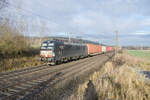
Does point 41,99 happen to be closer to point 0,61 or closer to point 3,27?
point 0,61

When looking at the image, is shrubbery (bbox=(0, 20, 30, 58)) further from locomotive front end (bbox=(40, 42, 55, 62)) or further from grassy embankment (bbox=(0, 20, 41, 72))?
locomotive front end (bbox=(40, 42, 55, 62))

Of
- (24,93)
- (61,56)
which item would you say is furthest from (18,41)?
(24,93)

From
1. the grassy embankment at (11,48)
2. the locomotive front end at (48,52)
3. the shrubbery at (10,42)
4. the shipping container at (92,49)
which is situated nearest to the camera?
the locomotive front end at (48,52)

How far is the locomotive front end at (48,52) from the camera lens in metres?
12.8

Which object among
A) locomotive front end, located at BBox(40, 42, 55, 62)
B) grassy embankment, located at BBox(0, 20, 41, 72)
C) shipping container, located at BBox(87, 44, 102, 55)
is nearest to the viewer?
locomotive front end, located at BBox(40, 42, 55, 62)

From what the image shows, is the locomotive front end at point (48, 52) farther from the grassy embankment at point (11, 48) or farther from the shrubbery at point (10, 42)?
the shrubbery at point (10, 42)

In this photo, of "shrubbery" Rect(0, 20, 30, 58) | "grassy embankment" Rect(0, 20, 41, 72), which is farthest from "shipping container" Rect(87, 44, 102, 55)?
"shrubbery" Rect(0, 20, 30, 58)

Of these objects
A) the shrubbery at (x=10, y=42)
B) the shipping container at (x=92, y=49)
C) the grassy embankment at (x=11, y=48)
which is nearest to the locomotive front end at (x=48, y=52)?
the grassy embankment at (x=11, y=48)

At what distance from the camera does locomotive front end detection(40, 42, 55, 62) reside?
12.8 m

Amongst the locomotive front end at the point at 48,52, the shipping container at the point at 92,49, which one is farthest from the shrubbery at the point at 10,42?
the shipping container at the point at 92,49

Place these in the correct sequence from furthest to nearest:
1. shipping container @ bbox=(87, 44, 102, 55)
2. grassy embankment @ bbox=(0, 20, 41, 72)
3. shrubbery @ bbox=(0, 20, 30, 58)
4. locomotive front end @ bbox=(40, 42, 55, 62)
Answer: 1. shipping container @ bbox=(87, 44, 102, 55)
2. shrubbery @ bbox=(0, 20, 30, 58)
3. grassy embankment @ bbox=(0, 20, 41, 72)
4. locomotive front end @ bbox=(40, 42, 55, 62)

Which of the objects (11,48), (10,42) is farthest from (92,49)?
(10,42)

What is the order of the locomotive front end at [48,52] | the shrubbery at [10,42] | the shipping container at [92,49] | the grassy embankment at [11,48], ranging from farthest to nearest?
1. the shipping container at [92,49]
2. the shrubbery at [10,42]
3. the grassy embankment at [11,48]
4. the locomotive front end at [48,52]

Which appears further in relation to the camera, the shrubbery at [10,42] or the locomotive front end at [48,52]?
the shrubbery at [10,42]
